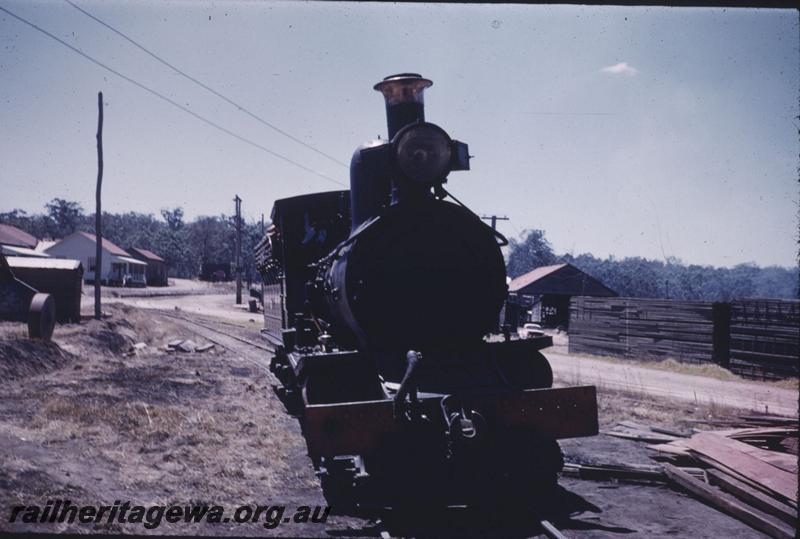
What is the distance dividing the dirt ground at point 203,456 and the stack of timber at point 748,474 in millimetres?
164

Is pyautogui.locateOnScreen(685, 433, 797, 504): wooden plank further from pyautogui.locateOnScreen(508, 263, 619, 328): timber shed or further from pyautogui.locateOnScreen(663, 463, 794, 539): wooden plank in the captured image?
pyautogui.locateOnScreen(508, 263, 619, 328): timber shed

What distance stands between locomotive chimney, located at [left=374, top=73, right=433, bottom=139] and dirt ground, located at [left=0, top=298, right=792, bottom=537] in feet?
12.9

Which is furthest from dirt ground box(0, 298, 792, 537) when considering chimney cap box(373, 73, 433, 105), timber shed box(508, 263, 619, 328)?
timber shed box(508, 263, 619, 328)

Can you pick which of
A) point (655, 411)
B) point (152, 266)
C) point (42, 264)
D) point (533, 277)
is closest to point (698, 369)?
point (655, 411)

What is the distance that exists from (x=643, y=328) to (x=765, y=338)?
4.80 meters

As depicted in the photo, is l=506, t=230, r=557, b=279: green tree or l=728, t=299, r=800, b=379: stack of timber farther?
l=506, t=230, r=557, b=279: green tree

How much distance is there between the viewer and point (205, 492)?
211 inches

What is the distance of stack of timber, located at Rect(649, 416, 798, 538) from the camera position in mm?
4848

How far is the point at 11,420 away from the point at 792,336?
62.6ft

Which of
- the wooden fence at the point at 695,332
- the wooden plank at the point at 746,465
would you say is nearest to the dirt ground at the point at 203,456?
the wooden plank at the point at 746,465

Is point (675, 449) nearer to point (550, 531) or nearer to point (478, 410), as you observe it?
point (550, 531)

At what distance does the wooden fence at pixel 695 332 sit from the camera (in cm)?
1655

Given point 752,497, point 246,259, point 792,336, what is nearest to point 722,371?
point 792,336

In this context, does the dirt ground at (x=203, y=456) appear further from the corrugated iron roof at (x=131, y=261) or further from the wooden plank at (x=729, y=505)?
the corrugated iron roof at (x=131, y=261)
